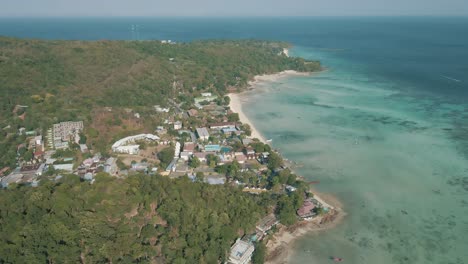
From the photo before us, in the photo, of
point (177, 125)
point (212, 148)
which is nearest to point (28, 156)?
point (177, 125)

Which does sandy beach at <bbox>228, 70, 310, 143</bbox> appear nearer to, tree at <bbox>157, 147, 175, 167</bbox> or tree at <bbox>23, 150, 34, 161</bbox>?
tree at <bbox>157, 147, 175, 167</bbox>

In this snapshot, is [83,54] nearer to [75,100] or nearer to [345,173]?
[75,100]

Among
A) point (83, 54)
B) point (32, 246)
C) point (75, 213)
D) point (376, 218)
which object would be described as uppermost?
point (83, 54)

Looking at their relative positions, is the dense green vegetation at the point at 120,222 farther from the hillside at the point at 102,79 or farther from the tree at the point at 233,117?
the tree at the point at 233,117

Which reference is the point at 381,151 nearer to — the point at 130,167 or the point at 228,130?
the point at 228,130

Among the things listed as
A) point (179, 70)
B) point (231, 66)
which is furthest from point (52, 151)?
point (231, 66)

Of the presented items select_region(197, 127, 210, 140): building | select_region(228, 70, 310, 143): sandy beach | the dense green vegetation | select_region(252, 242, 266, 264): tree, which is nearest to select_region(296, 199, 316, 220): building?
the dense green vegetation

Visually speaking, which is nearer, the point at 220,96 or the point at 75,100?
the point at 75,100
